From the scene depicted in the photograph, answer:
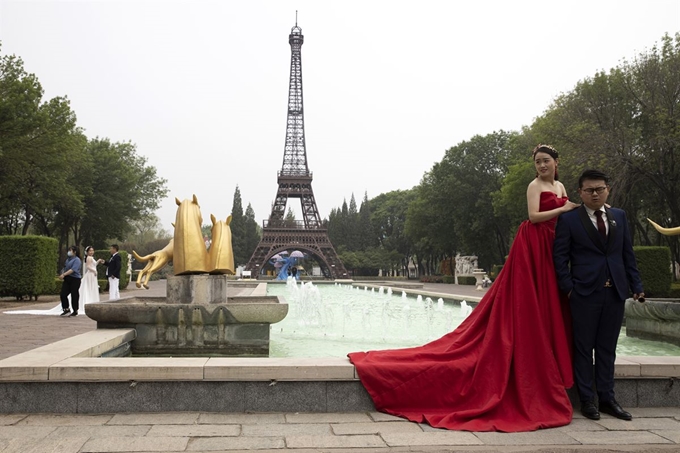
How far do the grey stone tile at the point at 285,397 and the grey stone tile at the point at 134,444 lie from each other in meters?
0.78

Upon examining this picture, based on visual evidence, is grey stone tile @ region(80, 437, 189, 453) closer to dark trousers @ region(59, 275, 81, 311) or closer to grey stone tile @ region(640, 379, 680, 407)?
grey stone tile @ region(640, 379, 680, 407)

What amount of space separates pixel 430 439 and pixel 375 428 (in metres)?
0.43

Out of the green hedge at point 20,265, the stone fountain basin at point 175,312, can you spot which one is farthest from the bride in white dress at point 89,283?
the stone fountain basin at point 175,312

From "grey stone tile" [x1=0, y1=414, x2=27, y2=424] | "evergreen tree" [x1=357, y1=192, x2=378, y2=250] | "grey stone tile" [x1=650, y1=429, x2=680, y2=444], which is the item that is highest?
"evergreen tree" [x1=357, y1=192, x2=378, y2=250]

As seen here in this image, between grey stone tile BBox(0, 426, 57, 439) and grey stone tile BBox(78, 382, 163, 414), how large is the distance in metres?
0.40

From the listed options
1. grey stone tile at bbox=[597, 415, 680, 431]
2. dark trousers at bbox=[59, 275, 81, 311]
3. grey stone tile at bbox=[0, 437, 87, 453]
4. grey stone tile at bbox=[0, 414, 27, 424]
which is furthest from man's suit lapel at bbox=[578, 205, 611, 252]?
dark trousers at bbox=[59, 275, 81, 311]

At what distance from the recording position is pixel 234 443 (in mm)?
3676

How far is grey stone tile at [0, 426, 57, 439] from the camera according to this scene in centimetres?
374

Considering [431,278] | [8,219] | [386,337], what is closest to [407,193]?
[431,278]

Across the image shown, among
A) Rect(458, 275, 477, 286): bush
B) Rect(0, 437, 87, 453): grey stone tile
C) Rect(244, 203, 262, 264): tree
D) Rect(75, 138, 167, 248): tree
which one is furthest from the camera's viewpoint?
Rect(244, 203, 262, 264): tree

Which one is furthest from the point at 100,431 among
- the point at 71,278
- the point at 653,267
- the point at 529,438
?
the point at 653,267

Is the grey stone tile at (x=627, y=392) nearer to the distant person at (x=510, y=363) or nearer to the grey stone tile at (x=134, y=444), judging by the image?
the distant person at (x=510, y=363)

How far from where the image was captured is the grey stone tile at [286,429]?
3908 millimetres

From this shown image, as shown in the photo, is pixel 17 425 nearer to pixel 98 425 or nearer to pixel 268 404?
pixel 98 425
